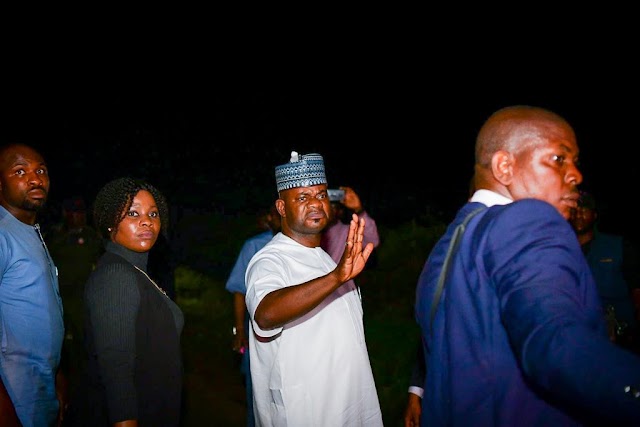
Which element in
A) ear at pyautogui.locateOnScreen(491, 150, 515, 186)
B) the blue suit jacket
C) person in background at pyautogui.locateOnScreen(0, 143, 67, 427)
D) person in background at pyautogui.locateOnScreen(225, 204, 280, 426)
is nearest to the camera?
the blue suit jacket

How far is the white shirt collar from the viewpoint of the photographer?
179 centimetres

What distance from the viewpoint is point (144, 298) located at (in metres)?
2.59

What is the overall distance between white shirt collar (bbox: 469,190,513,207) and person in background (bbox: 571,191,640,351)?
8.97ft

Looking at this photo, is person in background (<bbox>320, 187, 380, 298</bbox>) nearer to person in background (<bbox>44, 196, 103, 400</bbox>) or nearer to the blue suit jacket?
the blue suit jacket

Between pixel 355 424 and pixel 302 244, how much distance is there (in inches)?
41.2

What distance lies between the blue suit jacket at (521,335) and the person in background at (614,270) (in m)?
2.93

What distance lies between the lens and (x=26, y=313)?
124 inches

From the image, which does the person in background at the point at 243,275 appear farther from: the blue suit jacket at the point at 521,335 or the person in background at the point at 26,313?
the blue suit jacket at the point at 521,335

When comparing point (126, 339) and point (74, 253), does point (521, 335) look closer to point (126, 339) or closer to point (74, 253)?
point (126, 339)

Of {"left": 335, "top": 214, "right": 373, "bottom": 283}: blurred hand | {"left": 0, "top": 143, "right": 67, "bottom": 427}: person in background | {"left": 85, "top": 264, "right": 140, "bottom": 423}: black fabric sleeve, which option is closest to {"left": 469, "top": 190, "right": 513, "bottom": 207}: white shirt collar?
{"left": 335, "top": 214, "right": 373, "bottom": 283}: blurred hand

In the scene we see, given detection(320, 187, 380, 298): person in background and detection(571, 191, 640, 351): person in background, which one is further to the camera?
detection(320, 187, 380, 298): person in background

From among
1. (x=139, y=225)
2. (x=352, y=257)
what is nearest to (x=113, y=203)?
(x=139, y=225)

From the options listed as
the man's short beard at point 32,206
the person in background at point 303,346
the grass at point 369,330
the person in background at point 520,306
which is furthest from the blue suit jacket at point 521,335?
the grass at point 369,330

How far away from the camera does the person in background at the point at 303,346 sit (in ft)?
8.03
